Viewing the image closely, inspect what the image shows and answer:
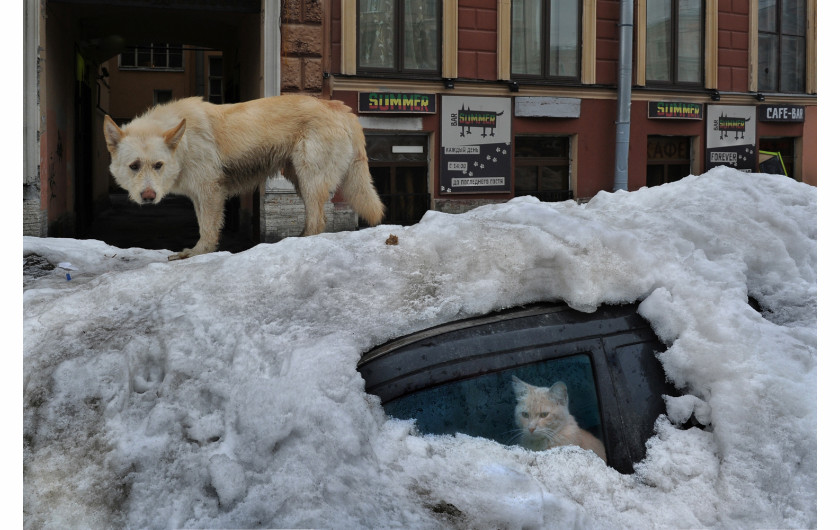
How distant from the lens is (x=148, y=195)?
6398 millimetres

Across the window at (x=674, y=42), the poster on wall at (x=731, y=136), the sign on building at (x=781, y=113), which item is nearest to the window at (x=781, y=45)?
the sign on building at (x=781, y=113)

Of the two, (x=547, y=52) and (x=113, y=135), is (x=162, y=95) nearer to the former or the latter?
(x=547, y=52)

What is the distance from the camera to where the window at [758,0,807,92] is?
55.0 ft

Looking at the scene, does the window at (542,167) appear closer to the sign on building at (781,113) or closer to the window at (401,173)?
the window at (401,173)

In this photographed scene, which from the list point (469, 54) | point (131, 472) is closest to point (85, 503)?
point (131, 472)

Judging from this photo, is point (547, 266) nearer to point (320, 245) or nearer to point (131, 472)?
point (320, 245)

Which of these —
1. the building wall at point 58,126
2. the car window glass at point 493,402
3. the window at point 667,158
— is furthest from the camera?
the window at point 667,158

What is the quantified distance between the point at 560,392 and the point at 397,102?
1151 centimetres

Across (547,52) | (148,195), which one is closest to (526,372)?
(148,195)

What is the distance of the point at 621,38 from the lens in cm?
1491

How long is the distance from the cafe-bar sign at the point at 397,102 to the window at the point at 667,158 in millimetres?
4969

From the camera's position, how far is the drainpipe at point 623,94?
14.9m

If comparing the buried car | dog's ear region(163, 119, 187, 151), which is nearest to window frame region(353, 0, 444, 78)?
dog's ear region(163, 119, 187, 151)

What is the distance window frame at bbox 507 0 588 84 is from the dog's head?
30.3ft
